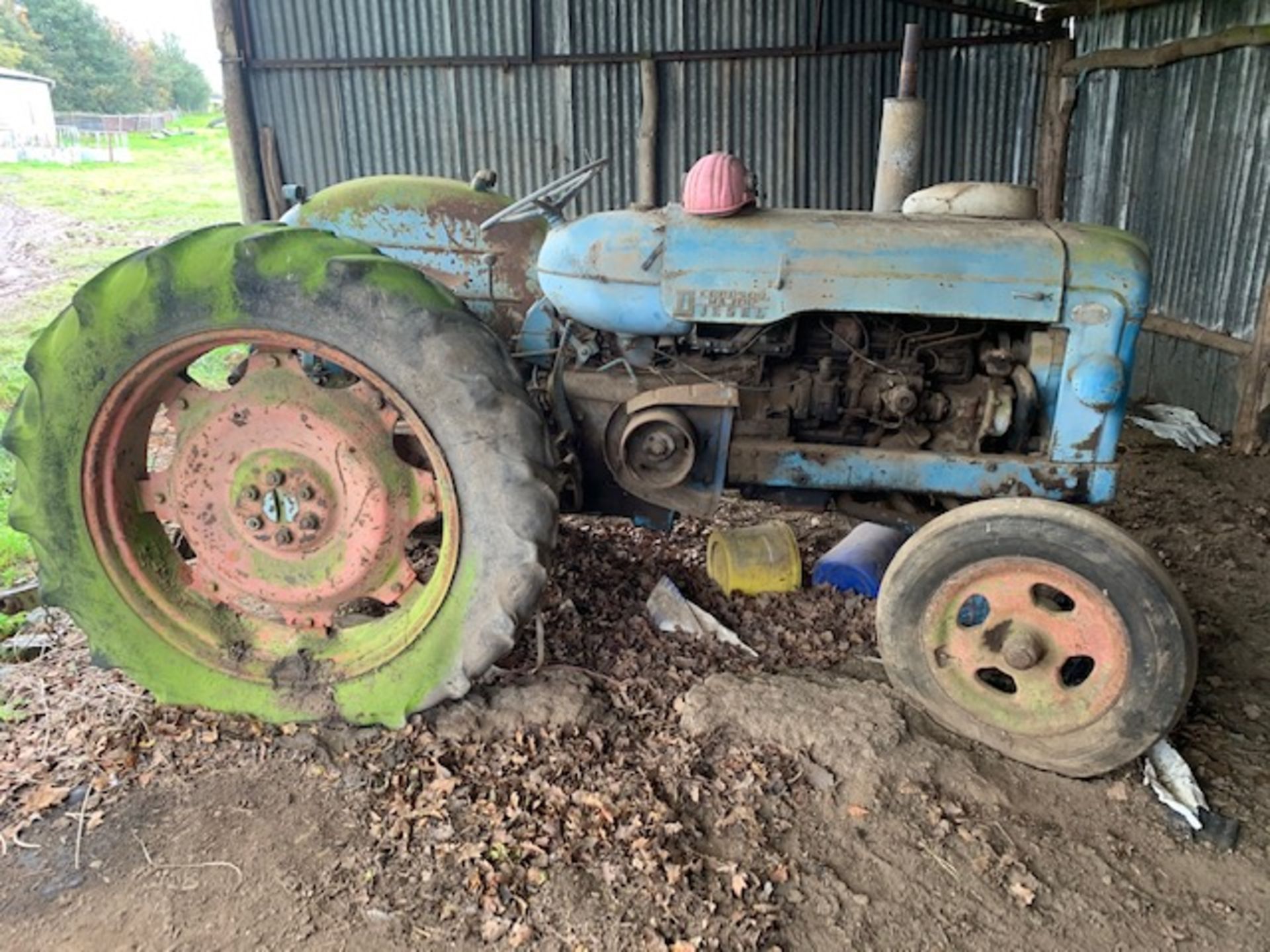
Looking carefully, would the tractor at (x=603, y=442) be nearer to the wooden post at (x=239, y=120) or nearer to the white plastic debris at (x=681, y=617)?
the white plastic debris at (x=681, y=617)

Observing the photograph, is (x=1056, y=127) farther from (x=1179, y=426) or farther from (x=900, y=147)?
(x=900, y=147)

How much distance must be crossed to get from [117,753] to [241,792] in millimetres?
388

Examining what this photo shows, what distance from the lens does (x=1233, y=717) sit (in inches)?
107

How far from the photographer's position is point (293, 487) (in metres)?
2.60

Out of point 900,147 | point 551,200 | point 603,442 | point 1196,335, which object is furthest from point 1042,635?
point 1196,335

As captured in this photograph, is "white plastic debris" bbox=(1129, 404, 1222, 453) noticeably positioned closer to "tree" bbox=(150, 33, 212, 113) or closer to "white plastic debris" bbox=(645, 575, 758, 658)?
"white plastic debris" bbox=(645, 575, 758, 658)

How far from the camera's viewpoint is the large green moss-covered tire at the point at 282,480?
2.37 m

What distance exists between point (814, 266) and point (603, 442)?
2.58ft

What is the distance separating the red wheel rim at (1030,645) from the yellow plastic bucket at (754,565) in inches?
36.7

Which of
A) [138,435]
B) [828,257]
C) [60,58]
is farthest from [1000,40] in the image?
[60,58]

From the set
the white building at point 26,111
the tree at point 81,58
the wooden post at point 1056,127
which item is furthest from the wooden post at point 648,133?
the tree at point 81,58

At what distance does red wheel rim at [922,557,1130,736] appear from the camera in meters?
2.28

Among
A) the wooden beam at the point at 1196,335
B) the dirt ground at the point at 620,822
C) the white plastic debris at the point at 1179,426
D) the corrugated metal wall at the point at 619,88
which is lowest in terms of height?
the white plastic debris at the point at 1179,426

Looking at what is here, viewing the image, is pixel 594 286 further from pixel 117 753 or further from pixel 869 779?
pixel 117 753
